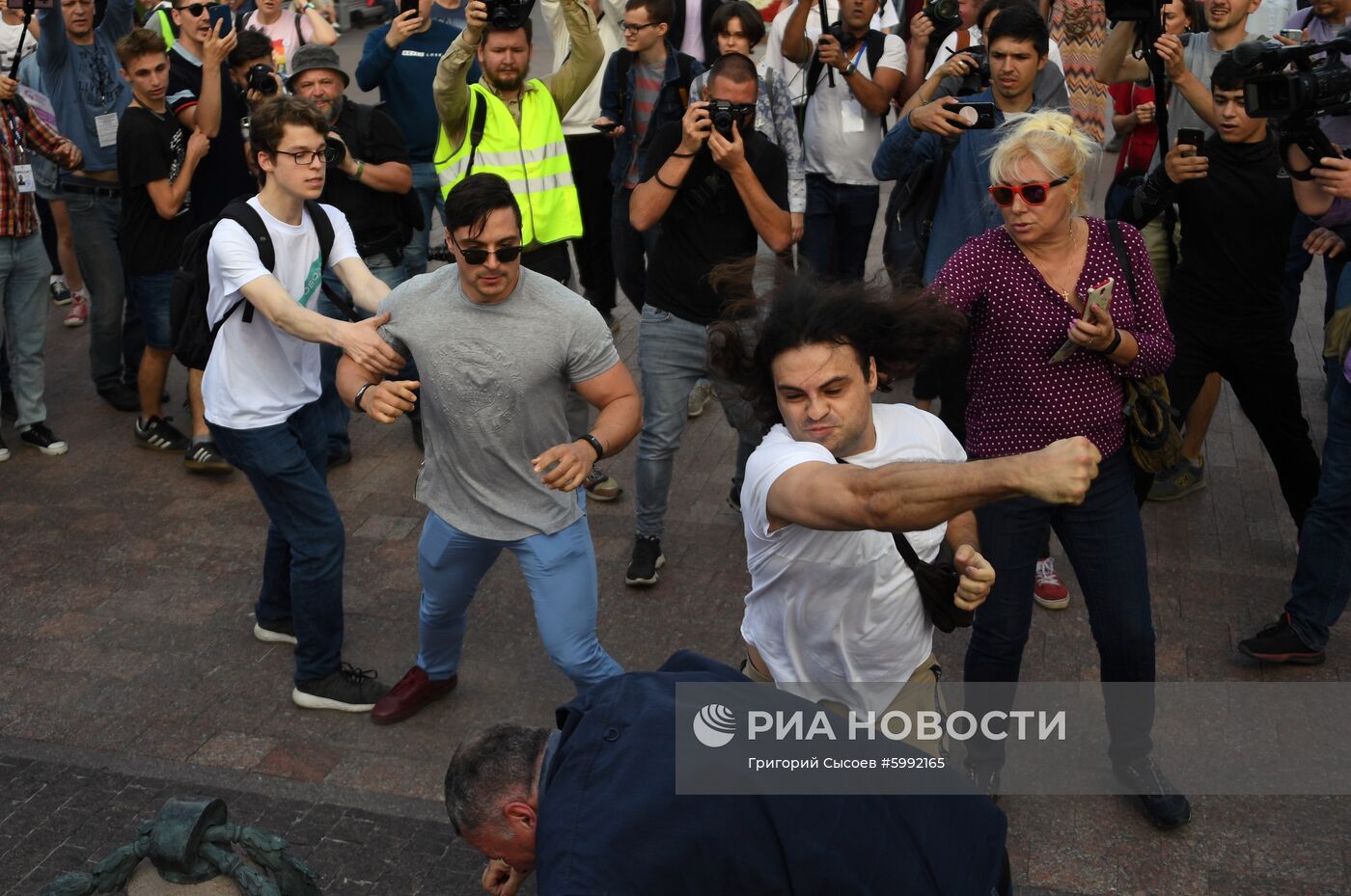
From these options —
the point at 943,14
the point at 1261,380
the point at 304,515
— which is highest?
the point at 943,14

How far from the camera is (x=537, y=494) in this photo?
4.61m

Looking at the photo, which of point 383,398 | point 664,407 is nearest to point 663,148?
point 664,407

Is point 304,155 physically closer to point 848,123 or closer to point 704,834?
point 704,834

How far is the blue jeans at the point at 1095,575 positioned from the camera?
168 inches

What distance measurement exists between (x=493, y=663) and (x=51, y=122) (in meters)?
4.12

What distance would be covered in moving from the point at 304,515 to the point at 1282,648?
3583 mm

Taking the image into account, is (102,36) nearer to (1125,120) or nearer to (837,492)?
(1125,120)

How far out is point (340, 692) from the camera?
5250 millimetres

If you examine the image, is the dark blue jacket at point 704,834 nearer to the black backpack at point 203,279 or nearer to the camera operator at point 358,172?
the black backpack at point 203,279

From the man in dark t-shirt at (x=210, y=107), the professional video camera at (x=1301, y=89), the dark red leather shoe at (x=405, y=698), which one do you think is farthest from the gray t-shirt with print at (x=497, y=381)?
the man in dark t-shirt at (x=210, y=107)

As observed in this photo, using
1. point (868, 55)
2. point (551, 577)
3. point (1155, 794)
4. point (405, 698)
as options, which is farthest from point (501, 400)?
point (868, 55)

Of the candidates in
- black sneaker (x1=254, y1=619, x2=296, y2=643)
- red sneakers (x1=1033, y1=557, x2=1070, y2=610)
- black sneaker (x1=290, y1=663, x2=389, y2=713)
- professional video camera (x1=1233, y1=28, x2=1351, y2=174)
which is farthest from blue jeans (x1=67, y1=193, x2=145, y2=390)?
professional video camera (x1=1233, y1=28, x2=1351, y2=174)

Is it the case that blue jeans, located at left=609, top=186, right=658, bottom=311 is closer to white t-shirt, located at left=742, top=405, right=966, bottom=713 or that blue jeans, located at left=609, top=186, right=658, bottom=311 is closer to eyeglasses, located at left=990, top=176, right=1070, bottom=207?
eyeglasses, located at left=990, top=176, right=1070, bottom=207

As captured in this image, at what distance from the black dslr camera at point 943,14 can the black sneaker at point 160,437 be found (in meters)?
4.49
